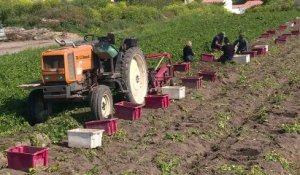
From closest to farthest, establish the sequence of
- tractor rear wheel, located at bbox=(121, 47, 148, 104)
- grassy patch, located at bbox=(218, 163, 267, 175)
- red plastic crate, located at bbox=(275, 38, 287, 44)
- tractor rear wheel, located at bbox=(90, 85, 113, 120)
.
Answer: grassy patch, located at bbox=(218, 163, 267, 175)
tractor rear wheel, located at bbox=(90, 85, 113, 120)
tractor rear wheel, located at bbox=(121, 47, 148, 104)
red plastic crate, located at bbox=(275, 38, 287, 44)

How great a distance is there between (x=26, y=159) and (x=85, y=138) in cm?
138

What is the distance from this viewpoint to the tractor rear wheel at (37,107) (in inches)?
459

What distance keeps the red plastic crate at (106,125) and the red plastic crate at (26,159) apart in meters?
1.81

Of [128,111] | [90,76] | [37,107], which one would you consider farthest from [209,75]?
[37,107]

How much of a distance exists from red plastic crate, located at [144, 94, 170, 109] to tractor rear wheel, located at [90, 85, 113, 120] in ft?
4.90

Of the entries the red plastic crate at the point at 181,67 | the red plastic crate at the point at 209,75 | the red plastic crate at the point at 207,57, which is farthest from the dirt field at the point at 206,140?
the red plastic crate at the point at 207,57

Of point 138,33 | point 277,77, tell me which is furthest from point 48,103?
point 138,33

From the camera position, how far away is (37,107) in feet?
38.5

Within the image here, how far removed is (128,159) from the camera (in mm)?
9023

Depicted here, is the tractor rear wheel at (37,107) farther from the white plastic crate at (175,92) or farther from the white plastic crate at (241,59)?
the white plastic crate at (241,59)

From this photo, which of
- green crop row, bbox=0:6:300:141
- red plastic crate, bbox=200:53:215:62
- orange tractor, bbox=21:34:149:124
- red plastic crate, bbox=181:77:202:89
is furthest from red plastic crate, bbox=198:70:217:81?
green crop row, bbox=0:6:300:141

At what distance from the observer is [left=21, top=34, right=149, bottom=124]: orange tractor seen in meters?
10.9

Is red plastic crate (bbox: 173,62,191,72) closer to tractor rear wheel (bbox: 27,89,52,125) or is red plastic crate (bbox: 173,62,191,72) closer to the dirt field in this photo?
the dirt field

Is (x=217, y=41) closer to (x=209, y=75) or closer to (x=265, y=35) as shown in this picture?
(x=209, y=75)
